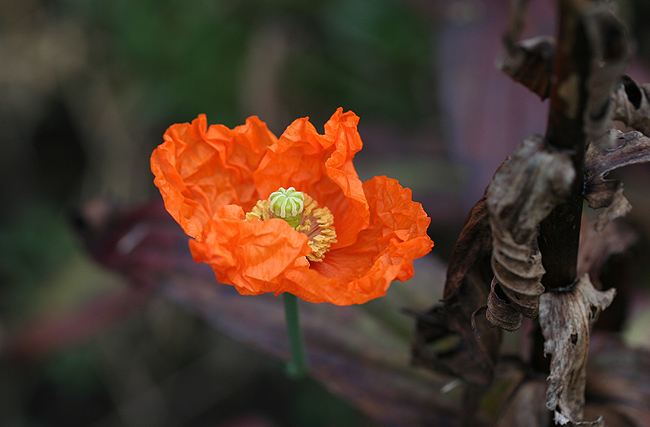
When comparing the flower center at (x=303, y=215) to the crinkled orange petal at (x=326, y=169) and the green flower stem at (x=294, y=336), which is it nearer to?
the crinkled orange petal at (x=326, y=169)

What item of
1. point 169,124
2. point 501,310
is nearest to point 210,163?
point 501,310

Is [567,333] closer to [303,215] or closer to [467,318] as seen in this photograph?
[467,318]

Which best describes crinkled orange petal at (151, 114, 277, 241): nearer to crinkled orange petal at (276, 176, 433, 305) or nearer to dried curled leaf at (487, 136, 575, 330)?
crinkled orange petal at (276, 176, 433, 305)

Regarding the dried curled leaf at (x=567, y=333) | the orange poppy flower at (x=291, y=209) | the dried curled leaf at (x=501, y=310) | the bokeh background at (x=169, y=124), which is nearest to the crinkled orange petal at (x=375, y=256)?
the orange poppy flower at (x=291, y=209)

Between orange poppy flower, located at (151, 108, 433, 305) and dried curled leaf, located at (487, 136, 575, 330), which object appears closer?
A: dried curled leaf, located at (487, 136, 575, 330)

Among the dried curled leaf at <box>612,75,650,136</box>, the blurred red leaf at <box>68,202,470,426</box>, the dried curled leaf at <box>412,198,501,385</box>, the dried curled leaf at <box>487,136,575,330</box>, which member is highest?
the dried curled leaf at <box>612,75,650,136</box>

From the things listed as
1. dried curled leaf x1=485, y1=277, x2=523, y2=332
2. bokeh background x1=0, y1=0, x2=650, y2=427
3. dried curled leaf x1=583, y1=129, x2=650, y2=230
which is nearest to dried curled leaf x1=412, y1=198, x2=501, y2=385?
dried curled leaf x1=485, y1=277, x2=523, y2=332
